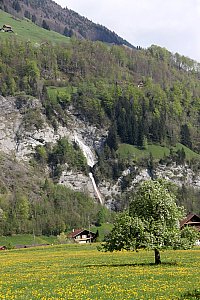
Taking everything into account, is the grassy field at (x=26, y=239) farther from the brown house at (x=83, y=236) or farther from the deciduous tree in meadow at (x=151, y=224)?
the deciduous tree in meadow at (x=151, y=224)

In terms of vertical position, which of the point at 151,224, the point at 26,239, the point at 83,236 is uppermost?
the point at 83,236

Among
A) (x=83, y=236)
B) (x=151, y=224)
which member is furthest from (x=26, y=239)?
(x=151, y=224)

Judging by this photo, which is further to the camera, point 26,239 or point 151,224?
point 26,239

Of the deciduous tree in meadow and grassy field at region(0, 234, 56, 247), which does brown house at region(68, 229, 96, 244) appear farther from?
the deciduous tree in meadow

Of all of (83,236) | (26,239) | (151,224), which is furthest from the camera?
(83,236)

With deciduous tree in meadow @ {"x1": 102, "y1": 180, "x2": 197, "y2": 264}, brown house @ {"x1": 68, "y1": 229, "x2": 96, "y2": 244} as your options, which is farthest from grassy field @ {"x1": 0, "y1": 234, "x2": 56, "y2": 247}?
deciduous tree in meadow @ {"x1": 102, "y1": 180, "x2": 197, "y2": 264}

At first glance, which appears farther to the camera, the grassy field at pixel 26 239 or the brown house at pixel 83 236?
the brown house at pixel 83 236

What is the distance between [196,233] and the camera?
43.8 meters

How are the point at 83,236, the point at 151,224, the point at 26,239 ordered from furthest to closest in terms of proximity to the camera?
1. the point at 83,236
2. the point at 26,239
3. the point at 151,224

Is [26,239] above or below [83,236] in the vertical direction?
below

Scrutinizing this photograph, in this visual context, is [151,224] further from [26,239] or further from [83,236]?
[26,239]

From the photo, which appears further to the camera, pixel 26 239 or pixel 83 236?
pixel 83 236

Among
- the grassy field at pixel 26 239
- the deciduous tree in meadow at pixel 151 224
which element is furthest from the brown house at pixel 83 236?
the deciduous tree in meadow at pixel 151 224

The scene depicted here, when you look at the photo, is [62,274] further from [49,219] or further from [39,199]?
[39,199]
